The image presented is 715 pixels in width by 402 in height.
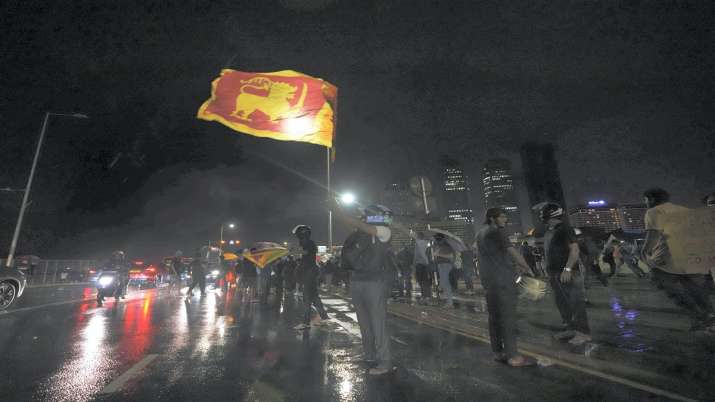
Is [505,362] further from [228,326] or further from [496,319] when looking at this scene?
[228,326]

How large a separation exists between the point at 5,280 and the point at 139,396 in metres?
9.12

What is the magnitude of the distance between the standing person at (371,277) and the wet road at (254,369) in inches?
13.1

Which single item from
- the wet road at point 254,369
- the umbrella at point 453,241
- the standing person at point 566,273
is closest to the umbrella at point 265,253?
the wet road at point 254,369

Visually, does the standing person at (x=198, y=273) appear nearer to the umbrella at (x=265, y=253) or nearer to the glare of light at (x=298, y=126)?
the umbrella at (x=265, y=253)

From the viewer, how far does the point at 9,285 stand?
29.3 ft

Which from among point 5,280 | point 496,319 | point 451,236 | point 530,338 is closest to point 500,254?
point 496,319

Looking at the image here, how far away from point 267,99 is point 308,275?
5620mm

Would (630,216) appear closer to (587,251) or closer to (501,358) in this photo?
(587,251)

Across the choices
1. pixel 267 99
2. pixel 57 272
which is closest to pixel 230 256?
pixel 267 99

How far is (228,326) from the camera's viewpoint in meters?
7.12

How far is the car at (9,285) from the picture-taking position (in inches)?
344

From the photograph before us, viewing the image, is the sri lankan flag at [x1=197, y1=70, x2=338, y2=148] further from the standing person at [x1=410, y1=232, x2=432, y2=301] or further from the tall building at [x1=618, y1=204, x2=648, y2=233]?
the tall building at [x1=618, y1=204, x2=648, y2=233]

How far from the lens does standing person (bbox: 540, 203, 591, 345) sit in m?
5.10

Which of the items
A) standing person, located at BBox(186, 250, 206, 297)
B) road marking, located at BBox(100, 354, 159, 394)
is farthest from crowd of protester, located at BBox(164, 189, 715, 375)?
standing person, located at BBox(186, 250, 206, 297)
